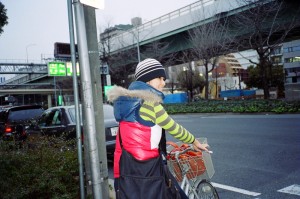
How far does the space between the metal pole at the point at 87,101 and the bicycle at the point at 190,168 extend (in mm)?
784

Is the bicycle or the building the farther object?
the building

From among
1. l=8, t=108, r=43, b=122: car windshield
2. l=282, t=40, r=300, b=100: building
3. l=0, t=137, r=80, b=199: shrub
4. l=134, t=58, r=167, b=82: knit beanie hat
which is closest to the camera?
l=134, t=58, r=167, b=82: knit beanie hat

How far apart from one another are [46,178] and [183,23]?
23846mm

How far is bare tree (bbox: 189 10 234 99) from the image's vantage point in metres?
23.8

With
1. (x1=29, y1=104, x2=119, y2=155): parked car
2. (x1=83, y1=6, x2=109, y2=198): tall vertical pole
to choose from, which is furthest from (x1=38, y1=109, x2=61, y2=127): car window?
(x1=83, y1=6, x2=109, y2=198): tall vertical pole

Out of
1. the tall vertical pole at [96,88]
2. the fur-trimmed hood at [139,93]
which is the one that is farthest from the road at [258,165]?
the fur-trimmed hood at [139,93]

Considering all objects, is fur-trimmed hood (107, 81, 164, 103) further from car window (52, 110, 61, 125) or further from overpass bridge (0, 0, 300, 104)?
overpass bridge (0, 0, 300, 104)

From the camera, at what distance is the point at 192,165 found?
119 inches

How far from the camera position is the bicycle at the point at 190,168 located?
2959 millimetres

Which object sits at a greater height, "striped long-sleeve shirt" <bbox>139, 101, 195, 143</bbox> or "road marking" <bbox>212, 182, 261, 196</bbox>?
"striped long-sleeve shirt" <bbox>139, 101, 195, 143</bbox>

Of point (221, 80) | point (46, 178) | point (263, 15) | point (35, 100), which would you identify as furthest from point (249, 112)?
point (35, 100)

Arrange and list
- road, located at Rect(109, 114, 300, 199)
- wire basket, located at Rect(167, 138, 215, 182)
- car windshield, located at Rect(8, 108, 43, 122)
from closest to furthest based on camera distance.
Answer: wire basket, located at Rect(167, 138, 215, 182) → road, located at Rect(109, 114, 300, 199) → car windshield, located at Rect(8, 108, 43, 122)

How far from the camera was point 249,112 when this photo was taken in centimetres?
1891

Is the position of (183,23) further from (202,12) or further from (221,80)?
(221,80)
